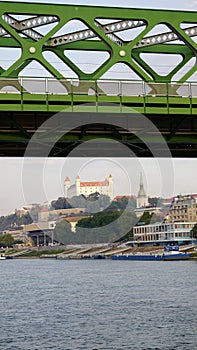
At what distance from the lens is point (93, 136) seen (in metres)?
32.9

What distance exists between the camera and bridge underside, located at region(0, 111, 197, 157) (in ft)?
100

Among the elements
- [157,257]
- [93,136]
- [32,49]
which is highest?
[32,49]

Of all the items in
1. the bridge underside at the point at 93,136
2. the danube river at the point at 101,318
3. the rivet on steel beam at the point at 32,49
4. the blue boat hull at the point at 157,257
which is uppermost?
the rivet on steel beam at the point at 32,49

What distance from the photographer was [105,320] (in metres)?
49.9

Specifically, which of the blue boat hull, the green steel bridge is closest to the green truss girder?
the green steel bridge

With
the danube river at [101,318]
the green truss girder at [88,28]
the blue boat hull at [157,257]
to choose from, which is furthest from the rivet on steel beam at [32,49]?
the blue boat hull at [157,257]

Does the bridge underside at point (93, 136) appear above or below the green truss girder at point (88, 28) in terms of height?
below

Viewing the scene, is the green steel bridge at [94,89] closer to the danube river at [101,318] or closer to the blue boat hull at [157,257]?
the danube river at [101,318]

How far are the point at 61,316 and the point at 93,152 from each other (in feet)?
70.3

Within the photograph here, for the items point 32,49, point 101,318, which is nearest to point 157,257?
point 101,318

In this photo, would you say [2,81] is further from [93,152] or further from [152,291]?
[152,291]

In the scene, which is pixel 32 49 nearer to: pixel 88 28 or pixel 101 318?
pixel 88 28

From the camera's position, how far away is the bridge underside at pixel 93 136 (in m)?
30.5

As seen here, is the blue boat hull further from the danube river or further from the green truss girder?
the green truss girder
